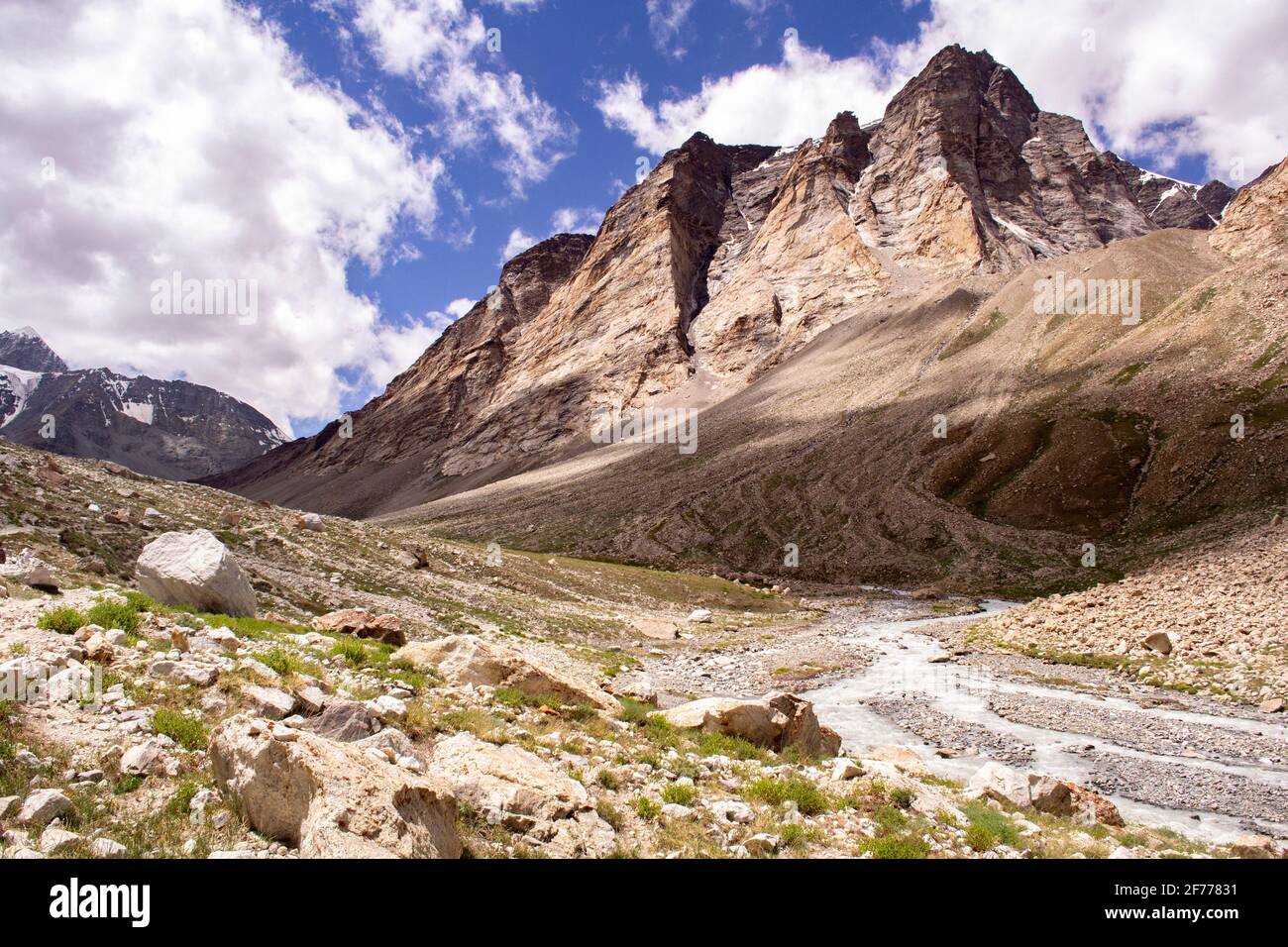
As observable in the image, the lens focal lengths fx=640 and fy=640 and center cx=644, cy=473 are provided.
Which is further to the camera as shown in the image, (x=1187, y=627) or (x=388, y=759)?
(x=1187, y=627)

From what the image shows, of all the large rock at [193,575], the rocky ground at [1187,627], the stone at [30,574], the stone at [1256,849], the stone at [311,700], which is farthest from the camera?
the rocky ground at [1187,627]

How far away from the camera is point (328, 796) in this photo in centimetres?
584

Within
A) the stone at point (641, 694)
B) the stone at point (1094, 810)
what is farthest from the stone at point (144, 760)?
the stone at point (1094, 810)

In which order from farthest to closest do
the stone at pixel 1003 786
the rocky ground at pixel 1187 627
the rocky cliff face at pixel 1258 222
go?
1. the rocky cliff face at pixel 1258 222
2. the rocky ground at pixel 1187 627
3. the stone at pixel 1003 786

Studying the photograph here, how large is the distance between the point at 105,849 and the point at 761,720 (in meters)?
10.4

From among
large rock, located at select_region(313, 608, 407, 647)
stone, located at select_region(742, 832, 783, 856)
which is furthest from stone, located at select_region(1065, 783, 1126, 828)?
large rock, located at select_region(313, 608, 407, 647)

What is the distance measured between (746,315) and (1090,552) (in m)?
119

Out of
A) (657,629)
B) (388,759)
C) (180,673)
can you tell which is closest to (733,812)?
(388,759)

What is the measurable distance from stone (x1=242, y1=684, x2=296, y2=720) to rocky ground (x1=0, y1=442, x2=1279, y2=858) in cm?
3

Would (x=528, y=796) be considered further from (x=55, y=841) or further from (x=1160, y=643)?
(x=1160, y=643)

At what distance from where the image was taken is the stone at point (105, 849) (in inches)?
201

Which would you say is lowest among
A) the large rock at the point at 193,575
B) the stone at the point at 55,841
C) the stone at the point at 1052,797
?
the stone at the point at 1052,797

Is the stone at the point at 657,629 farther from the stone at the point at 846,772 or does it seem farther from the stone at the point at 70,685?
the stone at the point at 70,685

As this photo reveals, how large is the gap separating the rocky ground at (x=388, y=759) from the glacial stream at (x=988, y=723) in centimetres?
104
